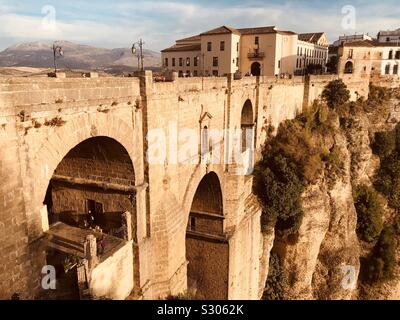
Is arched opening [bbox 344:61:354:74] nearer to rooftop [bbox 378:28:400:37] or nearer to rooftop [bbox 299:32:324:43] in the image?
rooftop [bbox 299:32:324:43]

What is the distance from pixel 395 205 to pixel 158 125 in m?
30.6

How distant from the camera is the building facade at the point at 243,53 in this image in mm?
40906

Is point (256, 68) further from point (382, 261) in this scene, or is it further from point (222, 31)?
point (382, 261)

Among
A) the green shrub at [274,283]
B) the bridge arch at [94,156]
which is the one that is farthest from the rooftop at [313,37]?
the bridge arch at [94,156]

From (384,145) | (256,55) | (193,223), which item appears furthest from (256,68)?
(193,223)

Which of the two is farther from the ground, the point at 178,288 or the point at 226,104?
the point at 226,104

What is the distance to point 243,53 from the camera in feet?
141

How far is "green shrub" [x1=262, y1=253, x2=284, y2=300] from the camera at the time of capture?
2414 centimetres

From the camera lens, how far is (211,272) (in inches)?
729

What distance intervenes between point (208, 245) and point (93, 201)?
29.4ft

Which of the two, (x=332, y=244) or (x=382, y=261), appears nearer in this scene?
(x=332, y=244)

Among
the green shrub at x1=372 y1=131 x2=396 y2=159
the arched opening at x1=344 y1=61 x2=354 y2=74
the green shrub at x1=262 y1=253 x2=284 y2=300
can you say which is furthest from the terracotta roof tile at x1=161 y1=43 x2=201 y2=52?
the green shrub at x1=262 y1=253 x2=284 y2=300

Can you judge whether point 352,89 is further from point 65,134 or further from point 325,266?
point 65,134

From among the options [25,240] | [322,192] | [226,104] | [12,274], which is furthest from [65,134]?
[322,192]
